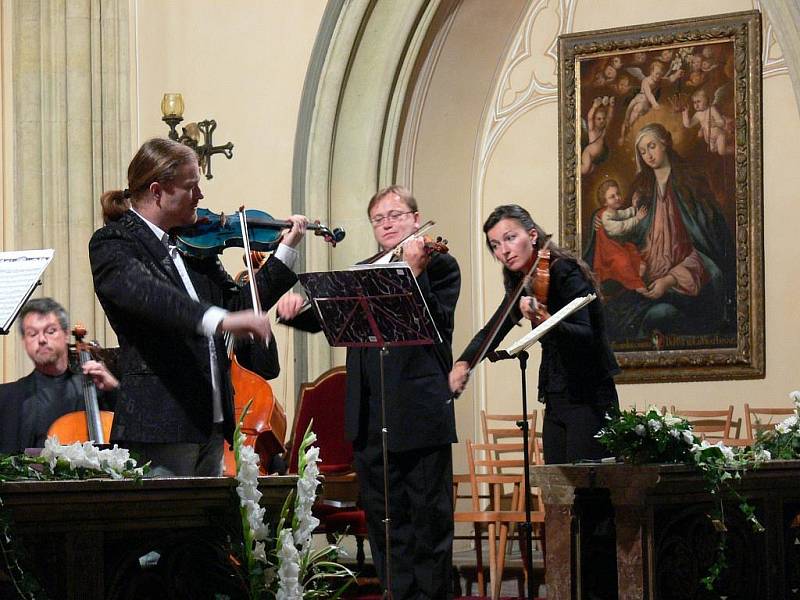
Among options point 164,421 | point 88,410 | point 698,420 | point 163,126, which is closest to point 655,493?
point 164,421

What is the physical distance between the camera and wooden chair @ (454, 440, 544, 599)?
23.6 feet

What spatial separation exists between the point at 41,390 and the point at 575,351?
2.18 meters

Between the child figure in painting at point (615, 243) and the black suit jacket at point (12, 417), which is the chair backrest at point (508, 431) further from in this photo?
the black suit jacket at point (12, 417)

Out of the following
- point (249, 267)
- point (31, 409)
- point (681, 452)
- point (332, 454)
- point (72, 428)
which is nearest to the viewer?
point (249, 267)

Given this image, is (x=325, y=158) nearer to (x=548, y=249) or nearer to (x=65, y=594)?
(x=548, y=249)

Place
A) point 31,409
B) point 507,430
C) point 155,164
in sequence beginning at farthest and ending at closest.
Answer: point 507,430, point 31,409, point 155,164

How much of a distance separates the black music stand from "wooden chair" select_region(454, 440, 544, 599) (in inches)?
81.9

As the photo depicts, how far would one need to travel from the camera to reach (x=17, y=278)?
13.2 ft

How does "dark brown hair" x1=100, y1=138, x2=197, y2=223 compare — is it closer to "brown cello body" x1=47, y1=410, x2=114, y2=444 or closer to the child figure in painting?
"brown cello body" x1=47, y1=410, x2=114, y2=444

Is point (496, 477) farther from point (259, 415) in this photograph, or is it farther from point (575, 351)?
point (575, 351)

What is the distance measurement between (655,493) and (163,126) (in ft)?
17.9

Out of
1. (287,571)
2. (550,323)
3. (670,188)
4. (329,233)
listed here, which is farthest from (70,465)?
(670,188)

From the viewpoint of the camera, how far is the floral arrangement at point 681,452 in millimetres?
4586

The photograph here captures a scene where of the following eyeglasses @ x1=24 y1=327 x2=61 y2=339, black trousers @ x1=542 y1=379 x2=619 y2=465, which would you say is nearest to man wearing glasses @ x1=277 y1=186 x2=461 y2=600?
black trousers @ x1=542 y1=379 x2=619 y2=465
